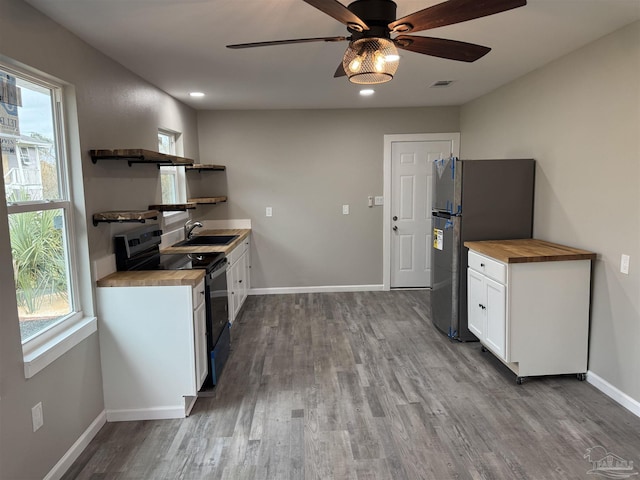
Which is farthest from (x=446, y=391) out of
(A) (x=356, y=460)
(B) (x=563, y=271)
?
(B) (x=563, y=271)

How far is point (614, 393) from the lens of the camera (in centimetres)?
274

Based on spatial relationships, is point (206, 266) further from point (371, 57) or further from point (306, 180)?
point (306, 180)

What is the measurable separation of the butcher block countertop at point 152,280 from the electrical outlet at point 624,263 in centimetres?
275

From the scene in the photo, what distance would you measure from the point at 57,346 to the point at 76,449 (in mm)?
619

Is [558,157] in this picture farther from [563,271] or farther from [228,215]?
[228,215]

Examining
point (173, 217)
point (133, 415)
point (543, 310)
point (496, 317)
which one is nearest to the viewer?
point (133, 415)

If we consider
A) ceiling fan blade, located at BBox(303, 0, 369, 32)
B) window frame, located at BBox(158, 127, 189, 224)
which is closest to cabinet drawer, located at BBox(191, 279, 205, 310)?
window frame, located at BBox(158, 127, 189, 224)

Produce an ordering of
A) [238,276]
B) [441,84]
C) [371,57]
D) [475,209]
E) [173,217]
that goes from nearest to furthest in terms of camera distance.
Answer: [371,57]
[475,209]
[441,84]
[173,217]
[238,276]

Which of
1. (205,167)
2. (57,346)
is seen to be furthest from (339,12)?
(205,167)

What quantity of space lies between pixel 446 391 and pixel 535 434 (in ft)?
2.07

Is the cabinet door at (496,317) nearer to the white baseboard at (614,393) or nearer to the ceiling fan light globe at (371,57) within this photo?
the white baseboard at (614,393)

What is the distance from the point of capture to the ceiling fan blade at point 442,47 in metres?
1.90

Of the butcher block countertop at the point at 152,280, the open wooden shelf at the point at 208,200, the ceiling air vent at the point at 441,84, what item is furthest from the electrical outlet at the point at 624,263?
the open wooden shelf at the point at 208,200

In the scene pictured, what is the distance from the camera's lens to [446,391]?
291cm
